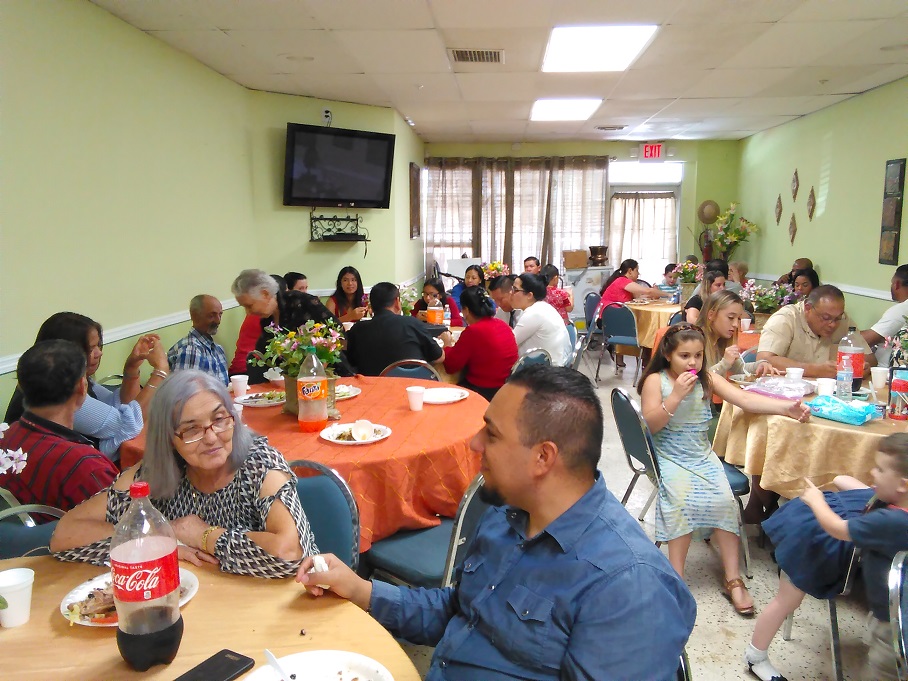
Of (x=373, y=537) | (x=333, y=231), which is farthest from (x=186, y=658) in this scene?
(x=333, y=231)

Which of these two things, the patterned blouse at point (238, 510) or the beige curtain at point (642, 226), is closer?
the patterned blouse at point (238, 510)

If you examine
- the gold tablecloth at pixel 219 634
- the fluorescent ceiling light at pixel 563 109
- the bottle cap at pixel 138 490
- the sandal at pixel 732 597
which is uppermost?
the fluorescent ceiling light at pixel 563 109

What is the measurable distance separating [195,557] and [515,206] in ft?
29.9

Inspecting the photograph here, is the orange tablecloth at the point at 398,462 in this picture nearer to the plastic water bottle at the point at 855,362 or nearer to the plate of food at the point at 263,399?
the plate of food at the point at 263,399

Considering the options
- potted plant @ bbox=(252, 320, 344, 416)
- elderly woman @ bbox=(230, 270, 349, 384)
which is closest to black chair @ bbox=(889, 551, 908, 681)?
potted plant @ bbox=(252, 320, 344, 416)

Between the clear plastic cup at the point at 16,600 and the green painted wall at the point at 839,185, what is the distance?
671 cm

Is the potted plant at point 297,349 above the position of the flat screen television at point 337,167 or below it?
below

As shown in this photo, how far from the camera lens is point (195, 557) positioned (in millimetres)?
1465

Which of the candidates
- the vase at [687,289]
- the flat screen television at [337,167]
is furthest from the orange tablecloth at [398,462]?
the vase at [687,289]

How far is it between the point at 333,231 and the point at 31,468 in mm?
5146

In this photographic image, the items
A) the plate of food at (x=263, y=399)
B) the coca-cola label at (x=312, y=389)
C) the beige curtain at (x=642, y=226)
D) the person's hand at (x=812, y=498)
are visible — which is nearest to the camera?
the person's hand at (x=812, y=498)

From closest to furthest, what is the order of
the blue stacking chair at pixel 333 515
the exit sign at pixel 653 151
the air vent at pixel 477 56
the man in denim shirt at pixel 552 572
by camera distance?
the man in denim shirt at pixel 552 572, the blue stacking chair at pixel 333 515, the air vent at pixel 477 56, the exit sign at pixel 653 151

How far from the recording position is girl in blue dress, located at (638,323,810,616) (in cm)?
276

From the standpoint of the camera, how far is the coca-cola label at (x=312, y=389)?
2504 mm
